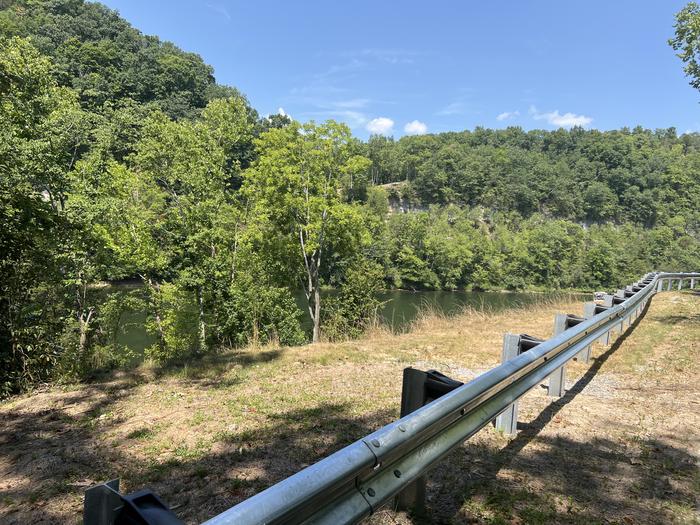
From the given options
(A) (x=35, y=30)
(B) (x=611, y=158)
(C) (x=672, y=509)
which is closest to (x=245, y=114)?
(C) (x=672, y=509)

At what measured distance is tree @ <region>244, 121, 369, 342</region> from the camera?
23.4m

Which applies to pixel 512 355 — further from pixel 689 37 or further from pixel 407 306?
pixel 407 306

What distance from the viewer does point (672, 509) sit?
7.48 feet

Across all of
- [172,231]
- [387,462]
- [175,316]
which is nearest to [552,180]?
[172,231]

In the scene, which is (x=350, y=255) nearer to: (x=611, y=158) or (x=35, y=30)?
(x=35, y=30)

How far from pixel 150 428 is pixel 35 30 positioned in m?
95.2

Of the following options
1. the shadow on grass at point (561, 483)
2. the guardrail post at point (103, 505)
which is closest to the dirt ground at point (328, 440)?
the shadow on grass at point (561, 483)

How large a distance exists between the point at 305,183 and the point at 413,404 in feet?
74.0

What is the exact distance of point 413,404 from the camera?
2.01m

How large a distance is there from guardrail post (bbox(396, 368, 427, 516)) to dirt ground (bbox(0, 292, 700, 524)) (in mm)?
113

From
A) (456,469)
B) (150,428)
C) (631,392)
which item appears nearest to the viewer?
(456,469)

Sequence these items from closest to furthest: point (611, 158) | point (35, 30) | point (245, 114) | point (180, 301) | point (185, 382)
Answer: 1. point (185, 382)
2. point (180, 301)
3. point (245, 114)
4. point (35, 30)
5. point (611, 158)

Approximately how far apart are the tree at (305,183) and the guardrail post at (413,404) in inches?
835

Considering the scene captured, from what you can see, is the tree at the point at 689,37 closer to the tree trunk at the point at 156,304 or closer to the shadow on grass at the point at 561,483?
the shadow on grass at the point at 561,483
